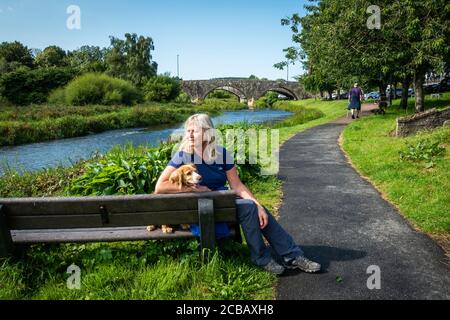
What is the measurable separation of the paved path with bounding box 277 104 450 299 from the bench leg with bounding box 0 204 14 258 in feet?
8.90

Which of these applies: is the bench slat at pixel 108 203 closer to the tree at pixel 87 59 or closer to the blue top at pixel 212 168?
the blue top at pixel 212 168

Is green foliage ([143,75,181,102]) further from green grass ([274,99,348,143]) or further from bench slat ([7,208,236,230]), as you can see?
bench slat ([7,208,236,230])

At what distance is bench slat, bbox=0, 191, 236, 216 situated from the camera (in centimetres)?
345

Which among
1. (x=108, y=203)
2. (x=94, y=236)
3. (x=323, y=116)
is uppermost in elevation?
(x=323, y=116)

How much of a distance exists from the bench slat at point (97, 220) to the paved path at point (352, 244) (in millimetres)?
1227

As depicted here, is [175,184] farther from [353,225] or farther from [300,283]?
[353,225]

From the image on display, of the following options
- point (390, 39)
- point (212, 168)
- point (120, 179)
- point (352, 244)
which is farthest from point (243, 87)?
point (212, 168)

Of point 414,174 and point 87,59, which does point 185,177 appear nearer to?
point 414,174

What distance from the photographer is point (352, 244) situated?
185 inches

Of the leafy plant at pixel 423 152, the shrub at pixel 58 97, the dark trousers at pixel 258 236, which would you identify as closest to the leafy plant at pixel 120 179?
the dark trousers at pixel 258 236

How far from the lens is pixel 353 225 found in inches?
212

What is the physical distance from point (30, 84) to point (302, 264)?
170ft

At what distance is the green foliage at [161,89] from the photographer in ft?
199
